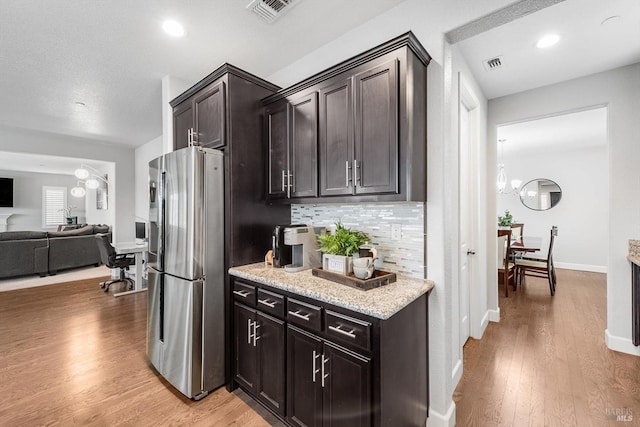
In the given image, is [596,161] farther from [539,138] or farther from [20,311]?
[20,311]

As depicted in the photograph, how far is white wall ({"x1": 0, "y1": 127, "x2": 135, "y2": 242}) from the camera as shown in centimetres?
478

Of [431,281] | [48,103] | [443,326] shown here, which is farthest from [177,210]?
[48,103]

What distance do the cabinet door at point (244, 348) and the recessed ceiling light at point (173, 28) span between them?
225cm

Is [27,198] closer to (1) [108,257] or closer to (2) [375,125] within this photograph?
(1) [108,257]

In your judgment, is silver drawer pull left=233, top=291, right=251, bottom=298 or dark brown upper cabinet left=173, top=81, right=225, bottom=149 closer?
silver drawer pull left=233, top=291, right=251, bottom=298

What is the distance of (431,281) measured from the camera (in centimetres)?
174

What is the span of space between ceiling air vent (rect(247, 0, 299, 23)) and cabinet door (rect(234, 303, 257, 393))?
2.18 meters

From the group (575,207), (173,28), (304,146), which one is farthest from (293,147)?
(575,207)

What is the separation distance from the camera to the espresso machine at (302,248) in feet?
6.66

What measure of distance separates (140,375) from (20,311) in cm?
300

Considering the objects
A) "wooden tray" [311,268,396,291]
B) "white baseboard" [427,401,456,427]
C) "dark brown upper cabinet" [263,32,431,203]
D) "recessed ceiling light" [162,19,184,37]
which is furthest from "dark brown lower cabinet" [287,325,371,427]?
"recessed ceiling light" [162,19,184,37]

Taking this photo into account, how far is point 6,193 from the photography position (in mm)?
8625

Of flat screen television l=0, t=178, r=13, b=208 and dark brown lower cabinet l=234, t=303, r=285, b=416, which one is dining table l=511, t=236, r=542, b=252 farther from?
flat screen television l=0, t=178, r=13, b=208

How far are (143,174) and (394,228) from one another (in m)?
6.05
